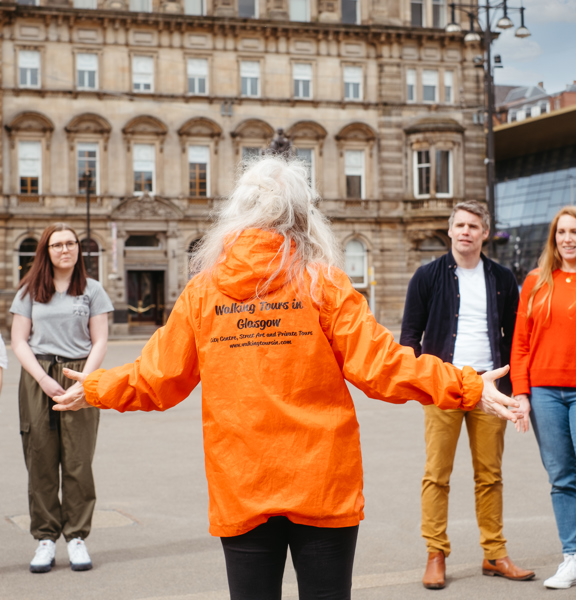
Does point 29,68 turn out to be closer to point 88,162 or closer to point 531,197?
point 88,162

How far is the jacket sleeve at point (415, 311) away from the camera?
18.8 ft

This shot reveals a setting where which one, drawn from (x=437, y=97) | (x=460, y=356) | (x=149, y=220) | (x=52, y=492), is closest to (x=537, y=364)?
(x=460, y=356)

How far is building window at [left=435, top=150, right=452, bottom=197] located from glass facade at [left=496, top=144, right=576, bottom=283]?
52.5 ft

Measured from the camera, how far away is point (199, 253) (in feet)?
11.2

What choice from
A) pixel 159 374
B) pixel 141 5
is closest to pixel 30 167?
pixel 141 5

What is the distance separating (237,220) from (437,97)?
44.0 meters

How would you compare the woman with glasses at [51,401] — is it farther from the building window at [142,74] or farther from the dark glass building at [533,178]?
the dark glass building at [533,178]

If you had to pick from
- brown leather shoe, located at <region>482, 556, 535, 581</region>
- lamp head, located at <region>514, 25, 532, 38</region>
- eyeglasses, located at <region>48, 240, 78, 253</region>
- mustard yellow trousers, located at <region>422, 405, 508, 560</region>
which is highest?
lamp head, located at <region>514, 25, 532, 38</region>

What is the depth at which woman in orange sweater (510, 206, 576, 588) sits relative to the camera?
17.4 ft

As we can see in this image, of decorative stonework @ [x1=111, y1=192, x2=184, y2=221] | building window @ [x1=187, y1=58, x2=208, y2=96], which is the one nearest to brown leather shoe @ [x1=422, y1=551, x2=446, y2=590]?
decorative stonework @ [x1=111, y1=192, x2=184, y2=221]

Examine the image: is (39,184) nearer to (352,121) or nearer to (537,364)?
(352,121)

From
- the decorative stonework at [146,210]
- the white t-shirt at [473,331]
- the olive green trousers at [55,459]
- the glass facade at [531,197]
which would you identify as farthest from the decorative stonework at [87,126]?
the white t-shirt at [473,331]

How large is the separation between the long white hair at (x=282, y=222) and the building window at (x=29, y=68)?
40345 mm

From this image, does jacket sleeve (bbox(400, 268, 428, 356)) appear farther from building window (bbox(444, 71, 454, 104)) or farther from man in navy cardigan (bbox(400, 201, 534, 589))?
building window (bbox(444, 71, 454, 104))
